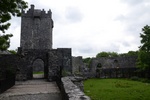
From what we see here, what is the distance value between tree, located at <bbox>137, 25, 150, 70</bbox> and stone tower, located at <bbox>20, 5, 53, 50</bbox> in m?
22.4

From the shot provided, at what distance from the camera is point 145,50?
98.4 feet

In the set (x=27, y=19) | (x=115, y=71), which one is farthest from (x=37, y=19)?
(x=115, y=71)

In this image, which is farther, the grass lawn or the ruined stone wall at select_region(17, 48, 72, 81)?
the ruined stone wall at select_region(17, 48, 72, 81)

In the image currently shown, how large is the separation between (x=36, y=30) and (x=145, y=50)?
25596 mm

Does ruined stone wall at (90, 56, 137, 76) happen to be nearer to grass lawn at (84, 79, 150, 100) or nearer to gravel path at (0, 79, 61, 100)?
grass lawn at (84, 79, 150, 100)

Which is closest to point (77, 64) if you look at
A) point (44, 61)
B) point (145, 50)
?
point (145, 50)

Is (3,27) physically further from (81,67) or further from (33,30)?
(33,30)

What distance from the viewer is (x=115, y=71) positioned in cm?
3359

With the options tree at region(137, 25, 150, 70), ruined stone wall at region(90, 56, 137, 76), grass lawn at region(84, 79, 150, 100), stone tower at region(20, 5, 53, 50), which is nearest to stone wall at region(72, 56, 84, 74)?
ruined stone wall at region(90, 56, 137, 76)

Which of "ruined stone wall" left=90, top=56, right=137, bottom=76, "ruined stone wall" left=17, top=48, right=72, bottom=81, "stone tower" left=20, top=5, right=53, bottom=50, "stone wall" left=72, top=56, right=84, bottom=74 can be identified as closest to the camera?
"ruined stone wall" left=17, top=48, right=72, bottom=81

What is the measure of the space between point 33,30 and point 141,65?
2613cm

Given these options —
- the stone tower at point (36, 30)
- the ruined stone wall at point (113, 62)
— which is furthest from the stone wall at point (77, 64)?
the stone tower at point (36, 30)

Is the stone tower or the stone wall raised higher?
the stone tower

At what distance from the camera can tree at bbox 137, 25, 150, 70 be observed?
28486 millimetres
